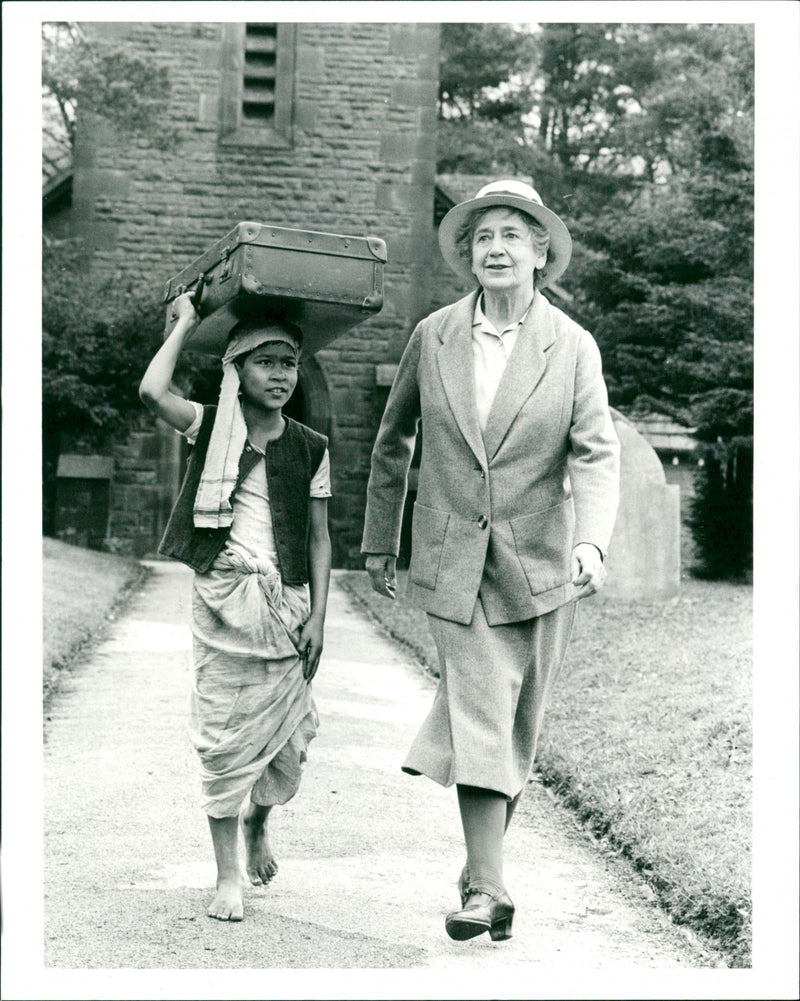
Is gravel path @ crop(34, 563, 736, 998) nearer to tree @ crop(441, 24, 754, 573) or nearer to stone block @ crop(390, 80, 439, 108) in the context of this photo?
tree @ crop(441, 24, 754, 573)

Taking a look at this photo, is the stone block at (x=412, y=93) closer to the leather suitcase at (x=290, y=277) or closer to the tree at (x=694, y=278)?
the tree at (x=694, y=278)

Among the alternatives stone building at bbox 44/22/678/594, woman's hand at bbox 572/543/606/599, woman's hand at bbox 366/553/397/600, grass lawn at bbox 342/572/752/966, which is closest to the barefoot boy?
woman's hand at bbox 366/553/397/600

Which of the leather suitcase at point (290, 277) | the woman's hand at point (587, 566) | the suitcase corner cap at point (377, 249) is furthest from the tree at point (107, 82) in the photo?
the woman's hand at point (587, 566)

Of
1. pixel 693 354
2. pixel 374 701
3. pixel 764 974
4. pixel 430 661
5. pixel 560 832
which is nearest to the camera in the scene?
pixel 764 974

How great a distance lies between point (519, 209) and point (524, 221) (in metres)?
0.04

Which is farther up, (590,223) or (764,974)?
(590,223)

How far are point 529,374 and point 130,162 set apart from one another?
14.9 m

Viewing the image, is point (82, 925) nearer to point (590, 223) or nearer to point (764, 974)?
point (764, 974)

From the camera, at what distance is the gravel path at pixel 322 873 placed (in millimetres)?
4027

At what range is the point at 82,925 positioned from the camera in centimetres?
421

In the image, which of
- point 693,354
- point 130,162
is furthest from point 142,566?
point 693,354

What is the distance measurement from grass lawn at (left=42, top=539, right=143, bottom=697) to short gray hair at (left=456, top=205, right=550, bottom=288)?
4160 mm

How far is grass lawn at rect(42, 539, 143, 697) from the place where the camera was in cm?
890

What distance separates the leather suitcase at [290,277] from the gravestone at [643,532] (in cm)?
763
